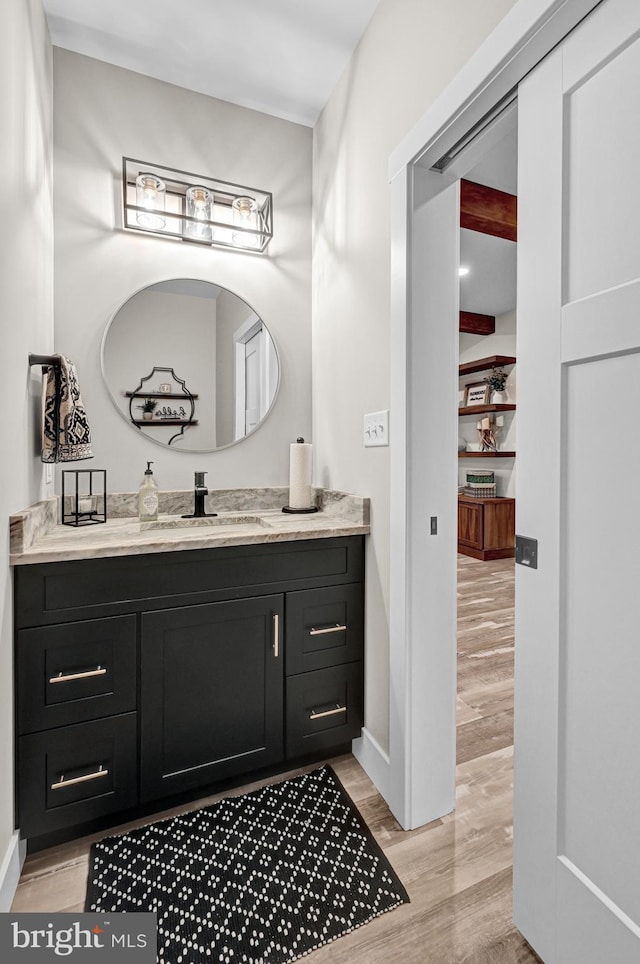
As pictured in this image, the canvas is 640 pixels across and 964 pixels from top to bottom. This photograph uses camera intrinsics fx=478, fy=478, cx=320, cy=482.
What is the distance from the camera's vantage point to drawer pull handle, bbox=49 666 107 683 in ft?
4.48

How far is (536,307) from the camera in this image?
3.50 feet

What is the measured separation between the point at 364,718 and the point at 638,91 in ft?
6.20

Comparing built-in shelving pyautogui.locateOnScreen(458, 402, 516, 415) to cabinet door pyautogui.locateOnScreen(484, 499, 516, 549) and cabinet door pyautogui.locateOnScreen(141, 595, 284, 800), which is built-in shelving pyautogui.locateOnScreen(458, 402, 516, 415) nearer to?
cabinet door pyautogui.locateOnScreen(484, 499, 516, 549)

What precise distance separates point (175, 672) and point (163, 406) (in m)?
1.09

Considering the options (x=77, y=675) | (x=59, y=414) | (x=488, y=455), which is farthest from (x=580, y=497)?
(x=488, y=455)

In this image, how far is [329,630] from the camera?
1740 millimetres

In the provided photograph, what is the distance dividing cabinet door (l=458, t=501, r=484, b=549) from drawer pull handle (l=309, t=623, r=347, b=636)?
12.6 ft

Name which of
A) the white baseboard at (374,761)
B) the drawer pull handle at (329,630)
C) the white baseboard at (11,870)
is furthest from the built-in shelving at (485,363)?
the white baseboard at (11,870)

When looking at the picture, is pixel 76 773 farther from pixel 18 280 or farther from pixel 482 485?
pixel 482 485

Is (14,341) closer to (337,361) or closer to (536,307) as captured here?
(337,361)

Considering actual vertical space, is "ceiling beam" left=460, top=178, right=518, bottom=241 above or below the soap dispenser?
above

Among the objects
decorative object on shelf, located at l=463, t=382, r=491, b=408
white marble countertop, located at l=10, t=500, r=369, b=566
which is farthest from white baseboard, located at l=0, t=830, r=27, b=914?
decorative object on shelf, located at l=463, t=382, r=491, b=408

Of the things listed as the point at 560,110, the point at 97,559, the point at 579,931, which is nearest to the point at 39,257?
the point at 97,559

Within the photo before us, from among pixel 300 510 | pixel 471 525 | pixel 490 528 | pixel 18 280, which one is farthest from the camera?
pixel 471 525
